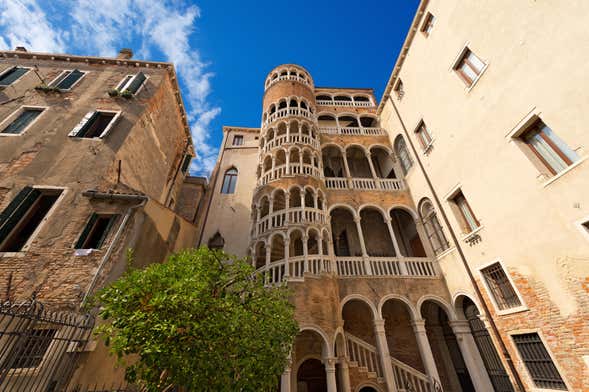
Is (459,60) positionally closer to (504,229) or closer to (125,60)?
(504,229)

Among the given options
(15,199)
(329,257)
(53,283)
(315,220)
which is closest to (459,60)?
(315,220)

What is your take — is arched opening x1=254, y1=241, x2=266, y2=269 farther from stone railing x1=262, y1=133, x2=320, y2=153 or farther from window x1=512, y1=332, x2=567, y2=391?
window x1=512, y1=332, x2=567, y2=391

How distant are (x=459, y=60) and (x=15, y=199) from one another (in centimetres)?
1906

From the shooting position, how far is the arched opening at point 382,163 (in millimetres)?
17047

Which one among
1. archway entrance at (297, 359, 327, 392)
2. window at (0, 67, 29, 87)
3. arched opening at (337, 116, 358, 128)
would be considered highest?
arched opening at (337, 116, 358, 128)

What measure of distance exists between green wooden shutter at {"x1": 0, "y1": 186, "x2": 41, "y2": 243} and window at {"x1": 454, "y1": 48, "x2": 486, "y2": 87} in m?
18.1

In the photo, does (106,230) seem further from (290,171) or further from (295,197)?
(290,171)

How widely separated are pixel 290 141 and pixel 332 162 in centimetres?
447

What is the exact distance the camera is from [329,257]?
36.2ft

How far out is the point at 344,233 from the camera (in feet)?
49.1

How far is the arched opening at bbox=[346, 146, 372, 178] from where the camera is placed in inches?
693

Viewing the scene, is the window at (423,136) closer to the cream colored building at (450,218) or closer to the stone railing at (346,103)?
the cream colored building at (450,218)

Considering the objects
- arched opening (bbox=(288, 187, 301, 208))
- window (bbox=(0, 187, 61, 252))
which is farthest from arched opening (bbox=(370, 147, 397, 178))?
window (bbox=(0, 187, 61, 252))

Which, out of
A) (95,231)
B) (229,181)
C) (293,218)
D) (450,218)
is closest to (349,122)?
(229,181)
